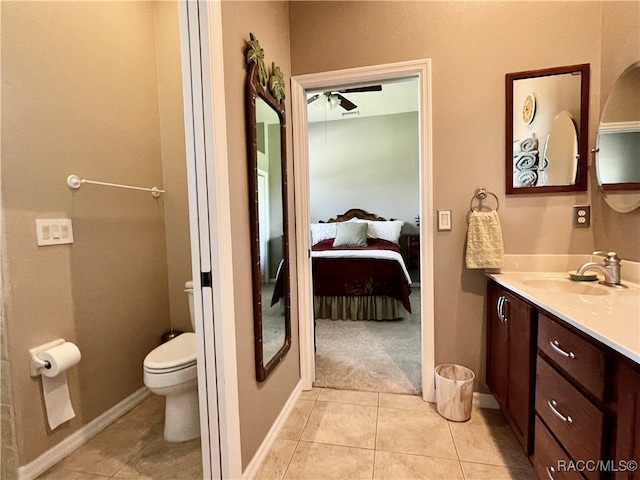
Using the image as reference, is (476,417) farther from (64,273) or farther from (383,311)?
(64,273)

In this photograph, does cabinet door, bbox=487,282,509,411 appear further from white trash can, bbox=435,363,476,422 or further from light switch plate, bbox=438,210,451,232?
light switch plate, bbox=438,210,451,232

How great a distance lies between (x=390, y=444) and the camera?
5.28 feet

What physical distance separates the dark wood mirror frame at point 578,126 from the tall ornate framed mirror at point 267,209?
4.35 feet

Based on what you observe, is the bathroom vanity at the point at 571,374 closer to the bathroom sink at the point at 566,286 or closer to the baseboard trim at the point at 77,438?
the bathroom sink at the point at 566,286

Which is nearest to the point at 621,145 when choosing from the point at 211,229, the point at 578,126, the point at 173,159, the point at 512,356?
the point at 578,126

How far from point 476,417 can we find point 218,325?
1.64 metres

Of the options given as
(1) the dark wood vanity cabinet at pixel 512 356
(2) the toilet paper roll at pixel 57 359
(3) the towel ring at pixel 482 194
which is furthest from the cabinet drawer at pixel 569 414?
(2) the toilet paper roll at pixel 57 359

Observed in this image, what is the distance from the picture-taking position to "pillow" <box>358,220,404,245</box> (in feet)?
17.0

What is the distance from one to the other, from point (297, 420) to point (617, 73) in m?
2.56

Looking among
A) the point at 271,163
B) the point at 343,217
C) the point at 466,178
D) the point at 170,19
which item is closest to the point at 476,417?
the point at 466,178

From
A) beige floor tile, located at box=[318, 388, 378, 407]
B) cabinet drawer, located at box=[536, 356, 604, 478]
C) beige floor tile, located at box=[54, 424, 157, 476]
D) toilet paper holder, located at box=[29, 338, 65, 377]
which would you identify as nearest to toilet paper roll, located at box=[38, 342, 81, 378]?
toilet paper holder, located at box=[29, 338, 65, 377]

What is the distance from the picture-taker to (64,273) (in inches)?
63.4

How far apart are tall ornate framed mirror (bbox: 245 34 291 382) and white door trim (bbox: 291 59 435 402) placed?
203 millimetres

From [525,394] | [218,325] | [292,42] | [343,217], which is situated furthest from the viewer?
[343,217]
